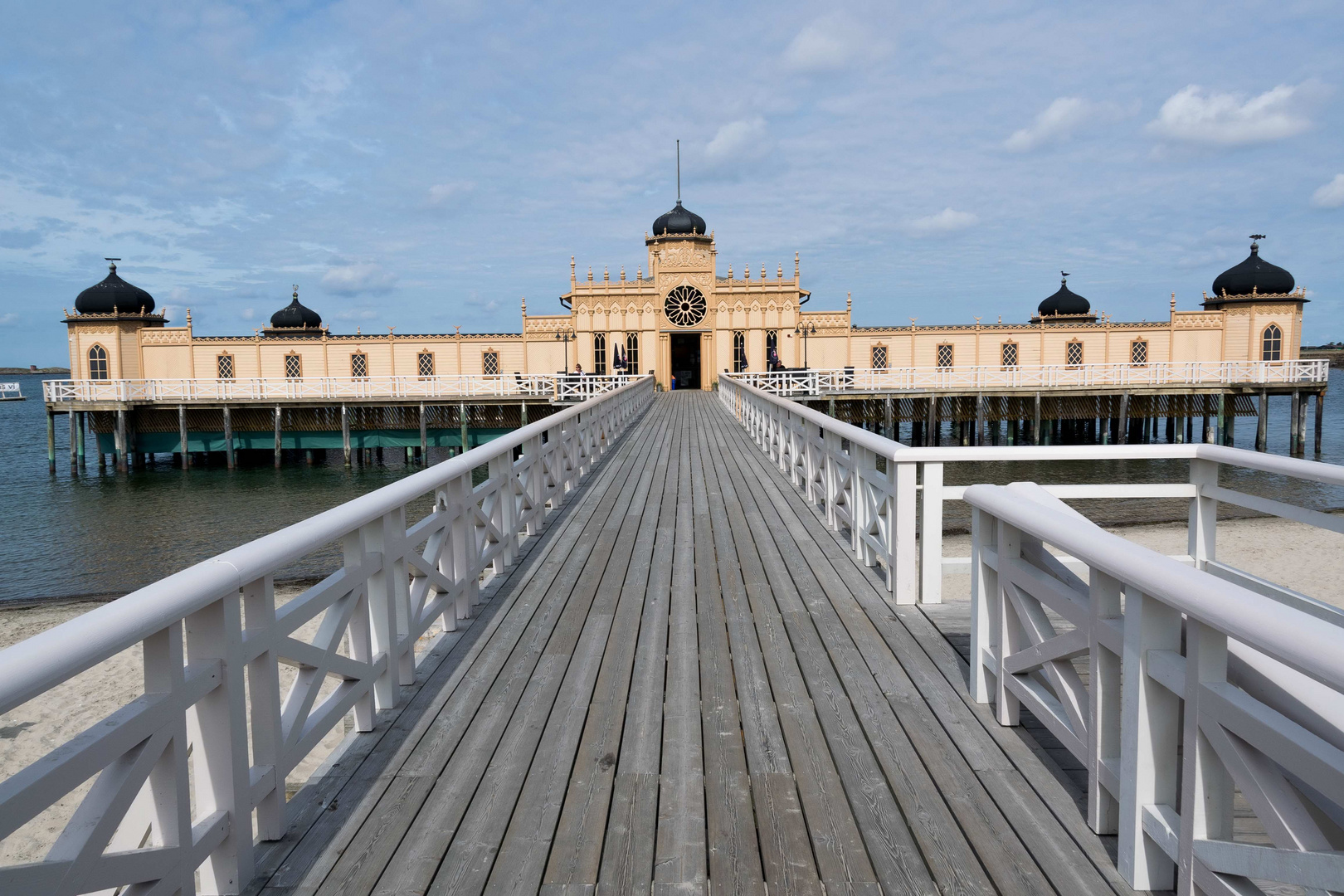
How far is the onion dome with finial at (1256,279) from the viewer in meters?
38.6

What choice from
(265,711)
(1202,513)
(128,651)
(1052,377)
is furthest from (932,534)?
(1052,377)

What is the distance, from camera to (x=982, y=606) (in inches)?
151

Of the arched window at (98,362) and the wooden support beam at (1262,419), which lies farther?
the arched window at (98,362)

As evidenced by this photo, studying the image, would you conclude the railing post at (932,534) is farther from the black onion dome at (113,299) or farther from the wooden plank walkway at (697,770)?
the black onion dome at (113,299)

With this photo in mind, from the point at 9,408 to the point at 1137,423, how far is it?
418ft

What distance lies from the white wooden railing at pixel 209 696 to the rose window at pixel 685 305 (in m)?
33.9

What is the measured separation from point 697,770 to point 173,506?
2575 centimetres

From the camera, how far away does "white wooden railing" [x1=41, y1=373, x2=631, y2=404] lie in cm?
3222

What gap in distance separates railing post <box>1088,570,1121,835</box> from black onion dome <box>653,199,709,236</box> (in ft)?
119

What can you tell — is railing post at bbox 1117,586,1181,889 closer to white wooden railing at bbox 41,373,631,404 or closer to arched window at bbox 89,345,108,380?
white wooden railing at bbox 41,373,631,404

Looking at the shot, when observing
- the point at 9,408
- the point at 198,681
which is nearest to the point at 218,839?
the point at 198,681

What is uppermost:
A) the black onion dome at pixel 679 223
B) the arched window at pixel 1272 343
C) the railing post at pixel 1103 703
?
the black onion dome at pixel 679 223

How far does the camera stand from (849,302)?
132 feet

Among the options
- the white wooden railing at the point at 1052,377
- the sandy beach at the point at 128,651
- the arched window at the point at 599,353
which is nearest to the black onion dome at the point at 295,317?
the arched window at the point at 599,353
